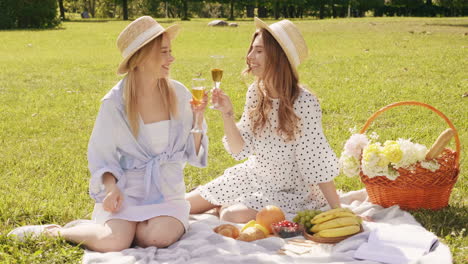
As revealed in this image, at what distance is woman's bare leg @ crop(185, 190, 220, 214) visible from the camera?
183 inches

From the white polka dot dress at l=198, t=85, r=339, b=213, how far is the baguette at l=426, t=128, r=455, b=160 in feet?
2.40

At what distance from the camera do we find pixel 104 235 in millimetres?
3686

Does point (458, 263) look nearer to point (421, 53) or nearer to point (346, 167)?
point (346, 167)

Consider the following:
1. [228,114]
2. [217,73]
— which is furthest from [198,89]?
[228,114]

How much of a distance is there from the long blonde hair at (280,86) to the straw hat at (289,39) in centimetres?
7

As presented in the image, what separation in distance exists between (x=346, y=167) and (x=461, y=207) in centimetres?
98

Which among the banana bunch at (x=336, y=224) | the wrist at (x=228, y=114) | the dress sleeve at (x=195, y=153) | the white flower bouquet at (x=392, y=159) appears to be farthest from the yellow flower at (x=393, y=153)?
the dress sleeve at (x=195, y=153)

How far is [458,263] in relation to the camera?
3.50 meters

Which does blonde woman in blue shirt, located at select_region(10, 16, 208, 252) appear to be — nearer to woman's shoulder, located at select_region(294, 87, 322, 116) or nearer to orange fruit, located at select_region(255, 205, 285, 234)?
orange fruit, located at select_region(255, 205, 285, 234)

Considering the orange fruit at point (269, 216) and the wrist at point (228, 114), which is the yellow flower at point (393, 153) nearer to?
the orange fruit at point (269, 216)

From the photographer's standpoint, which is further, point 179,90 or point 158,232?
point 179,90

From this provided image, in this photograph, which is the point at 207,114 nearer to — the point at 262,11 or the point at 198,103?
the point at 198,103

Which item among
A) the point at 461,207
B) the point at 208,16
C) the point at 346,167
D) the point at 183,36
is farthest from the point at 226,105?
the point at 208,16

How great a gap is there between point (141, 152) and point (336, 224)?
1.50m
